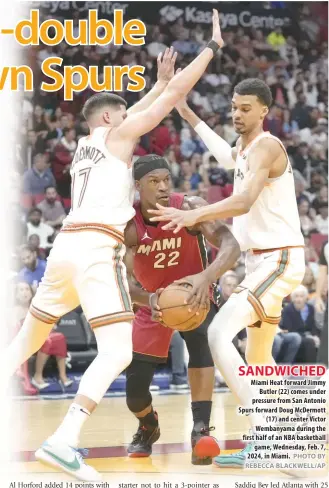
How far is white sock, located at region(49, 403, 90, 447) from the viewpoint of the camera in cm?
528

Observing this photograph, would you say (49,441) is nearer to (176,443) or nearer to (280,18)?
(176,443)

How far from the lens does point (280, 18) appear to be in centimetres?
1884

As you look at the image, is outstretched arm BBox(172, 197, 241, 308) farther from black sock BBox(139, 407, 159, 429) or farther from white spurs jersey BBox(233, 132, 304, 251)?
black sock BBox(139, 407, 159, 429)

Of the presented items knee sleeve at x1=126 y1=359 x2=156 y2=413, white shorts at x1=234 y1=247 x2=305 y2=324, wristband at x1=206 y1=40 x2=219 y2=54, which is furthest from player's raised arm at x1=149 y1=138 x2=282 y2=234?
knee sleeve at x1=126 y1=359 x2=156 y2=413

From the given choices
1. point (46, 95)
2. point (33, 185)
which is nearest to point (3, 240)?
point (33, 185)

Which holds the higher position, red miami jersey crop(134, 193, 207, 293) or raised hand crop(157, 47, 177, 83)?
raised hand crop(157, 47, 177, 83)

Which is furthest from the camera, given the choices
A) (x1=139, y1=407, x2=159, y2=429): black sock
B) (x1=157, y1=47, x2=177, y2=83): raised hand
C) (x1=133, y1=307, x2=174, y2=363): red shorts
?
(x1=139, y1=407, x2=159, y2=429): black sock

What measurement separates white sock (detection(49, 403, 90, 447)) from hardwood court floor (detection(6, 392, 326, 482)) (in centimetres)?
36

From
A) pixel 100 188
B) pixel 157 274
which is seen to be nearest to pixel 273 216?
pixel 157 274

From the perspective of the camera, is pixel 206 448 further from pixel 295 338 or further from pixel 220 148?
pixel 295 338

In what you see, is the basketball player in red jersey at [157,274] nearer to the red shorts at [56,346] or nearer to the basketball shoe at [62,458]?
the basketball shoe at [62,458]

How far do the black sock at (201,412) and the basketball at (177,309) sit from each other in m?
0.85

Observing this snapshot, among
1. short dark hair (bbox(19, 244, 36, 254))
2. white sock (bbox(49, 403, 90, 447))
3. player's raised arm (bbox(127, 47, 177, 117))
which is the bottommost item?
white sock (bbox(49, 403, 90, 447))

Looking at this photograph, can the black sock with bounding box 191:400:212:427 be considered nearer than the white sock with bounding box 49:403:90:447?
No
